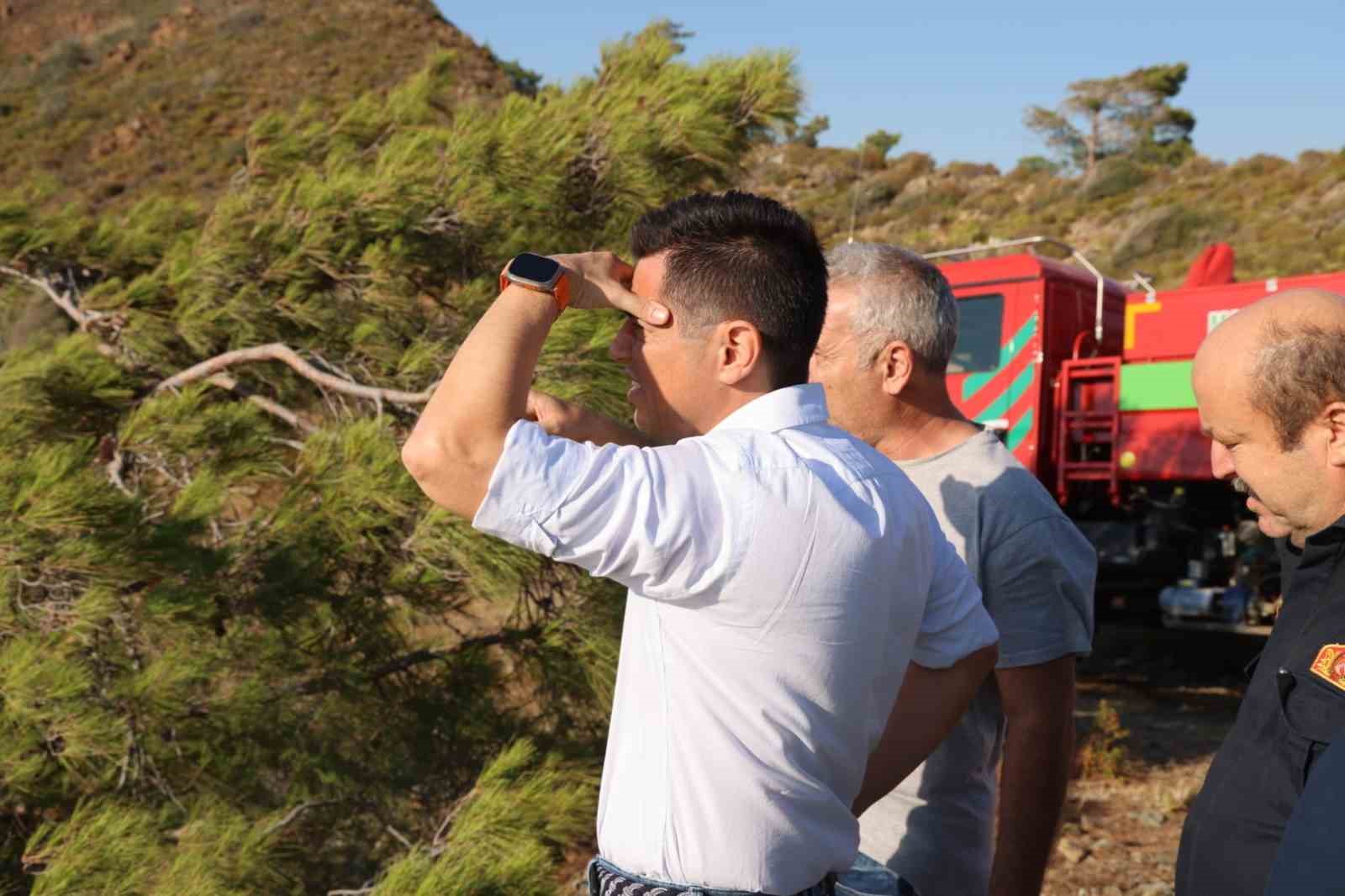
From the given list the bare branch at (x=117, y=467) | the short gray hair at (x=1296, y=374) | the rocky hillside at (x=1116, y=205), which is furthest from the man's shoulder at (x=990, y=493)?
the rocky hillside at (x=1116, y=205)

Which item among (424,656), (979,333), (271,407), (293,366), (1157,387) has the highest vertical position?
(979,333)

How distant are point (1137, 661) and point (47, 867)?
7.11m

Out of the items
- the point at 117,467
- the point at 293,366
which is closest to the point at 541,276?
the point at 117,467

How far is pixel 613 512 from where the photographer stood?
986 mm

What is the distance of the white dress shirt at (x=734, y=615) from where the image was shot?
99 centimetres

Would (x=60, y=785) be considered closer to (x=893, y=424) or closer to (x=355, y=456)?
(x=355, y=456)

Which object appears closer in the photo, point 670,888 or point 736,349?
point 670,888

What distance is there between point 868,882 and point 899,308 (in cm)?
82

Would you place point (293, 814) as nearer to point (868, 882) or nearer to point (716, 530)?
A: point (868, 882)

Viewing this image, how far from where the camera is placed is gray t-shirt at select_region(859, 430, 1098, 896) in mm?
1588

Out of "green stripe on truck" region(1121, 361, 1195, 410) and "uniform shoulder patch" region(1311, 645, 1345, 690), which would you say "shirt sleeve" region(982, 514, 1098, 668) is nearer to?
"uniform shoulder patch" region(1311, 645, 1345, 690)

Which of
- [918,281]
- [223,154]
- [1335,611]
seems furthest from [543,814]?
[223,154]

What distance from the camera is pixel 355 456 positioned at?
94.8 inches

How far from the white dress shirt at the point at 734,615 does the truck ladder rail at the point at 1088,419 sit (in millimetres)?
5653
